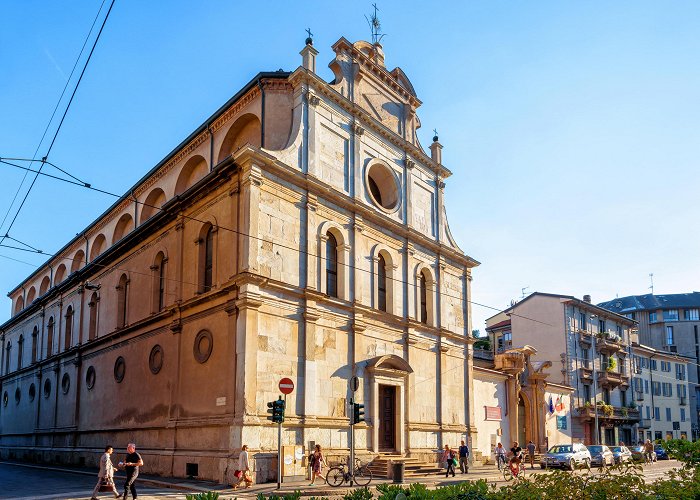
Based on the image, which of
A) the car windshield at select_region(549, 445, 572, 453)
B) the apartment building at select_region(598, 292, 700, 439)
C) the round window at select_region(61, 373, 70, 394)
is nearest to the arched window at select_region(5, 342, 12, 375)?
the round window at select_region(61, 373, 70, 394)

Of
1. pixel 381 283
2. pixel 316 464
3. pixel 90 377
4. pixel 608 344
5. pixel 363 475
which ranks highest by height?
pixel 381 283

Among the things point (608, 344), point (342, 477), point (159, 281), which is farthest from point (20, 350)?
point (608, 344)

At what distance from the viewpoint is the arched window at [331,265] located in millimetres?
25891

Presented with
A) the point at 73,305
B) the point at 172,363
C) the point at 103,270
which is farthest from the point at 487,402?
the point at 73,305

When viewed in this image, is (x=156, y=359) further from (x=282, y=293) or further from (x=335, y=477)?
(x=335, y=477)

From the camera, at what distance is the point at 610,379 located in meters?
56.6

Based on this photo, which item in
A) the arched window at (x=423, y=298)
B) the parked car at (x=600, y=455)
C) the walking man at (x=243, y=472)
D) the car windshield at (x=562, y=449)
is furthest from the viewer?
the parked car at (x=600, y=455)

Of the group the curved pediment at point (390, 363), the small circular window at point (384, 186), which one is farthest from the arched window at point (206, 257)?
the small circular window at point (384, 186)

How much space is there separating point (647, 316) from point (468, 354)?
58.8m

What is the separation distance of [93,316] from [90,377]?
3.31 meters

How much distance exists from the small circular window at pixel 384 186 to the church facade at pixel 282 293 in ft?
0.28

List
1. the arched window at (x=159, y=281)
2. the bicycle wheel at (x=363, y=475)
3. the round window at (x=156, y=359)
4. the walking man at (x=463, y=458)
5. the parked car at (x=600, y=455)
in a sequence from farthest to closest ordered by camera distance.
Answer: the parked car at (x=600, y=455) → the arched window at (x=159, y=281) → the walking man at (x=463, y=458) → the round window at (x=156, y=359) → the bicycle wheel at (x=363, y=475)

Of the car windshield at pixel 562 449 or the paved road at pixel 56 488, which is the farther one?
the car windshield at pixel 562 449

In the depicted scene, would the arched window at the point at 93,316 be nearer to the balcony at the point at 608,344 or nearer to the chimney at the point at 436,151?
the chimney at the point at 436,151
